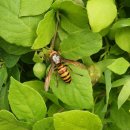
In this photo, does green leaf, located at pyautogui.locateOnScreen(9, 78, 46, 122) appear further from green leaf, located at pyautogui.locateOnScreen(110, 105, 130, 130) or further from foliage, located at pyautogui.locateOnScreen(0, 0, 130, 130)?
green leaf, located at pyautogui.locateOnScreen(110, 105, 130, 130)

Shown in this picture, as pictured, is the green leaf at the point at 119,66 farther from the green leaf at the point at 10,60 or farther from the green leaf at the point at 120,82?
the green leaf at the point at 10,60

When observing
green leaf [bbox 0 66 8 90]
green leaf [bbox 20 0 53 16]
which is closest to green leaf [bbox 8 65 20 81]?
green leaf [bbox 0 66 8 90]

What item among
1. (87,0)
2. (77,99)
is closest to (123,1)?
(87,0)

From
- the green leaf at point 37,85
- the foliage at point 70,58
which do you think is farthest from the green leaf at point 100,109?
the green leaf at point 37,85

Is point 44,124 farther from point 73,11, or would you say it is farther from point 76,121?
point 73,11

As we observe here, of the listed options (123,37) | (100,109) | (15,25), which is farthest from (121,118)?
(15,25)

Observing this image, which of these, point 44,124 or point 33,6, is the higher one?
point 33,6
